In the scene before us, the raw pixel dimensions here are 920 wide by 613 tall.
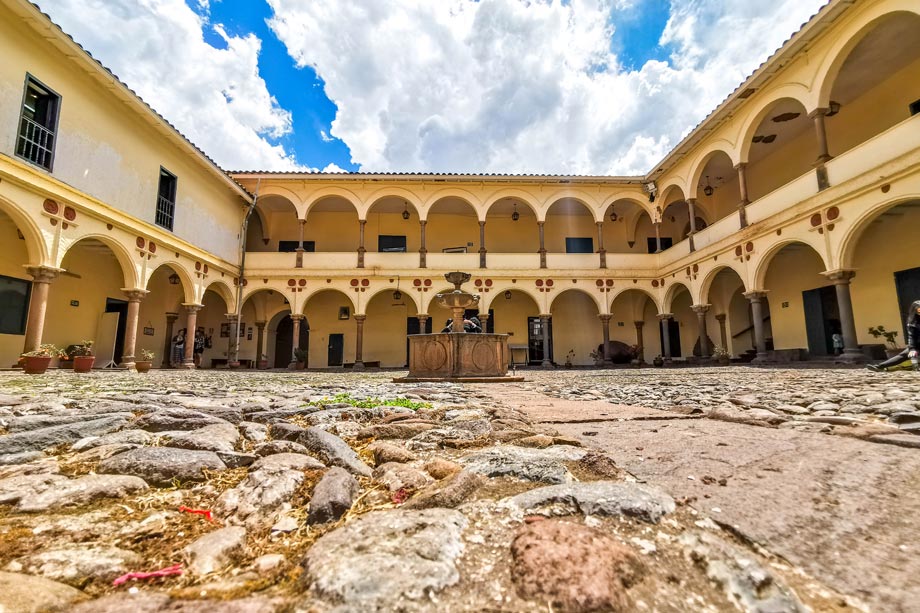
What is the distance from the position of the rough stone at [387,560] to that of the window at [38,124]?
1166 cm

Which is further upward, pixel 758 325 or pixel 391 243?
pixel 391 243

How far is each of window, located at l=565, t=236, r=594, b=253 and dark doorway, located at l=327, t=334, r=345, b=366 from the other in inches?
404

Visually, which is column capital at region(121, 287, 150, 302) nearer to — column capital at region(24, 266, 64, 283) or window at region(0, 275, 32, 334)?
window at region(0, 275, 32, 334)

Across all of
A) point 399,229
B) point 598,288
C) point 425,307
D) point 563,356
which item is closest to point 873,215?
point 598,288

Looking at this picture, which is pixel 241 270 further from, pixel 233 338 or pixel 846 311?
pixel 846 311

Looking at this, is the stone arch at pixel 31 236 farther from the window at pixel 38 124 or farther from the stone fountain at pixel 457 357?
the stone fountain at pixel 457 357

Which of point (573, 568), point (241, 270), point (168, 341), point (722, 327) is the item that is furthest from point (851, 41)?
point (168, 341)

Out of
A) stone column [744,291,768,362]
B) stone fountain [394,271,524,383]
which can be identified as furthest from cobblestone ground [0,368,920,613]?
stone column [744,291,768,362]

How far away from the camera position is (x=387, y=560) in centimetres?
95

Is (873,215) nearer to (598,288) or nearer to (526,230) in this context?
(598,288)

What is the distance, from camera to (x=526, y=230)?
19094mm

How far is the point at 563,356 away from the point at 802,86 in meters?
11.4

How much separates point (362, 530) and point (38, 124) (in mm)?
12051

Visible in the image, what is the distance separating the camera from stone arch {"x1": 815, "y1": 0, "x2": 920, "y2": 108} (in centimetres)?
814
